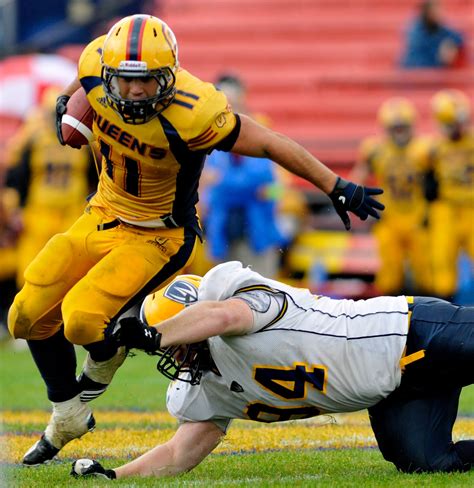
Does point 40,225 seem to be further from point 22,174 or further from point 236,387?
point 236,387

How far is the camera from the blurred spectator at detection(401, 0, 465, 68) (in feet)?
42.9

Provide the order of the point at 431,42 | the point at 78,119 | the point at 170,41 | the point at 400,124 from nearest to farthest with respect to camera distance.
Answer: the point at 170,41 < the point at 78,119 < the point at 400,124 < the point at 431,42

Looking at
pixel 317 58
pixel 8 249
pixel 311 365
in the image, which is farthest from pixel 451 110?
pixel 311 365

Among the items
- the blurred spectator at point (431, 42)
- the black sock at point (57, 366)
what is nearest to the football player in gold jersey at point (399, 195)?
the blurred spectator at point (431, 42)

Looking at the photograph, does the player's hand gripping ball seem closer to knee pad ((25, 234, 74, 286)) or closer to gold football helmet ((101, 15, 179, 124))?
gold football helmet ((101, 15, 179, 124))

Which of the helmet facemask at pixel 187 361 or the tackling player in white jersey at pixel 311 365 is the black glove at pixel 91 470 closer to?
the tackling player in white jersey at pixel 311 365

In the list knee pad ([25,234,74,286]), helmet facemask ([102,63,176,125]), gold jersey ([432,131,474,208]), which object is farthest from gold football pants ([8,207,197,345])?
gold jersey ([432,131,474,208])

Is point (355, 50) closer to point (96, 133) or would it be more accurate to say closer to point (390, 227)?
point (390, 227)

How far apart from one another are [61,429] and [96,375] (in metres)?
0.25

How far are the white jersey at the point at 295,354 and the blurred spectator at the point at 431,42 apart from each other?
362 inches

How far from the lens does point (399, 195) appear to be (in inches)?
428

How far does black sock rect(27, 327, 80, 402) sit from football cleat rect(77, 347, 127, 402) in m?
0.04

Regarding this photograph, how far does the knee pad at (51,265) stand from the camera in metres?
4.73

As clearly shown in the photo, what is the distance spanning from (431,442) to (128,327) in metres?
1.18
